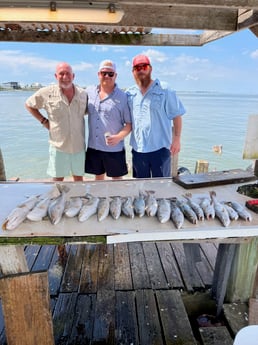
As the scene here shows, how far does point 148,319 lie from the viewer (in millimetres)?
2430

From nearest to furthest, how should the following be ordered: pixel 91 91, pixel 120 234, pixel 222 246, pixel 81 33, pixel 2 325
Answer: pixel 120 234 < pixel 2 325 < pixel 222 246 < pixel 81 33 < pixel 91 91

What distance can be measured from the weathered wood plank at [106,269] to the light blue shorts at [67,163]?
1.02m

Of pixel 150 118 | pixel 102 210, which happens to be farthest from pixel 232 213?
pixel 150 118

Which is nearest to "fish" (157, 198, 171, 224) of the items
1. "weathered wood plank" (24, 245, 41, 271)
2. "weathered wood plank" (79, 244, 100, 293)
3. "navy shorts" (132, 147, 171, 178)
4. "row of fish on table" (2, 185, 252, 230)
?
"row of fish on table" (2, 185, 252, 230)

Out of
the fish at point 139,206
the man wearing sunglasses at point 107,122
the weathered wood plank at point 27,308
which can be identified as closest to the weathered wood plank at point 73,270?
the weathered wood plank at point 27,308

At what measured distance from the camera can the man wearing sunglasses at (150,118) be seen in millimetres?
3439

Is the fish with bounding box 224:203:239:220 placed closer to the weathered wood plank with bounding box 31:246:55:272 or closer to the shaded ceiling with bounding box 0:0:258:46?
the shaded ceiling with bounding box 0:0:258:46

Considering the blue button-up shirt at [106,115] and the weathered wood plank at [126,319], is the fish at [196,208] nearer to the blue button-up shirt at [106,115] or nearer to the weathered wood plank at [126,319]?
the weathered wood plank at [126,319]

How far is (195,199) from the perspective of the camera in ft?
6.91

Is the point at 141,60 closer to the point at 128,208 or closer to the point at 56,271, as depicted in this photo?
the point at 128,208

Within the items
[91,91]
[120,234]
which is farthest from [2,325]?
[91,91]

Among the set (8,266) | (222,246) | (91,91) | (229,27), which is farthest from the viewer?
(91,91)

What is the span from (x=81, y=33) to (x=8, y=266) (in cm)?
269

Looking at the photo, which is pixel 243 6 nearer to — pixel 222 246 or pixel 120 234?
pixel 120 234
